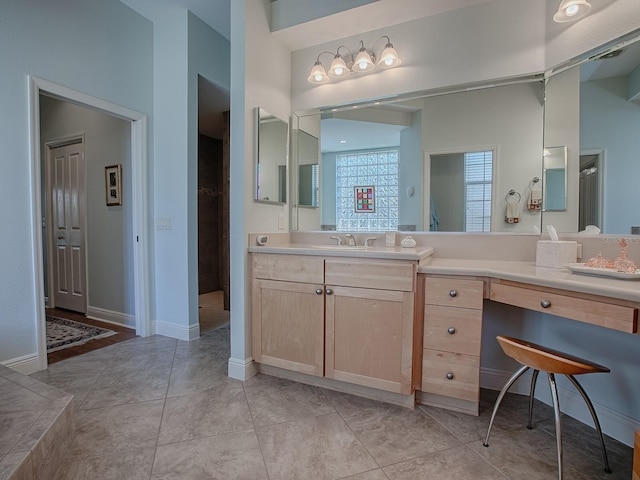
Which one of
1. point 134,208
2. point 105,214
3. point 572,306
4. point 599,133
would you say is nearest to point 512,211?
point 599,133

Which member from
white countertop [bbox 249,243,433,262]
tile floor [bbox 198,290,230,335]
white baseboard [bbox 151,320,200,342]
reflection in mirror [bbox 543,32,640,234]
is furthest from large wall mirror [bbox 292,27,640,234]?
tile floor [bbox 198,290,230,335]

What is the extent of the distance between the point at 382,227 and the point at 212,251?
11.9ft

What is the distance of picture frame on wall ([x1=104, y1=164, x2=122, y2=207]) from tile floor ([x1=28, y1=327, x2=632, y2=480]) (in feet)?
5.54

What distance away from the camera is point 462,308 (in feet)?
5.56

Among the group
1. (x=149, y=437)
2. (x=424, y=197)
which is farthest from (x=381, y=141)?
(x=149, y=437)

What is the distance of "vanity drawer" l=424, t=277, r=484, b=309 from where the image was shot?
5.48 ft

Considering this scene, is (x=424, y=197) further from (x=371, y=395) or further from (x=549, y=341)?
(x=371, y=395)

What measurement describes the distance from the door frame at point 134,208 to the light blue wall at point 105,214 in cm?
24

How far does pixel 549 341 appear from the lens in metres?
1.88

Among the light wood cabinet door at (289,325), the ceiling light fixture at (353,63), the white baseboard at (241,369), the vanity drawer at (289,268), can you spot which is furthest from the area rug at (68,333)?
the ceiling light fixture at (353,63)

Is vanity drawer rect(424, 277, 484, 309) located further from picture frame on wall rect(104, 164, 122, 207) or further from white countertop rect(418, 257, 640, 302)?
picture frame on wall rect(104, 164, 122, 207)

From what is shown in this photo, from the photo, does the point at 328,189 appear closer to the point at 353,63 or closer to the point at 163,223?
the point at 353,63

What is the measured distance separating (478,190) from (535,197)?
32cm

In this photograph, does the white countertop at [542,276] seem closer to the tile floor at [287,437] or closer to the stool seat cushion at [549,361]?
the stool seat cushion at [549,361]
